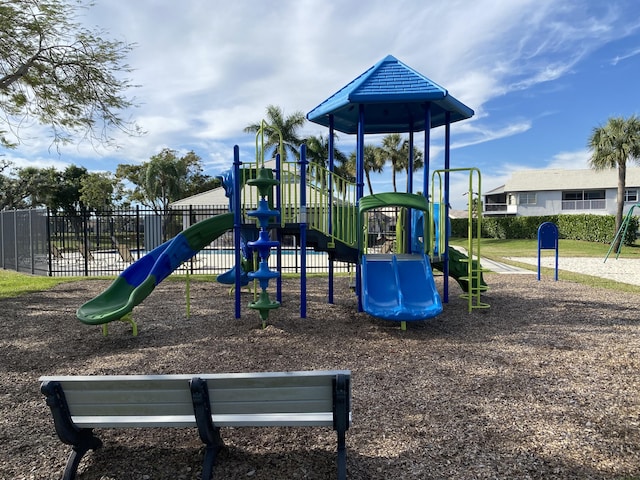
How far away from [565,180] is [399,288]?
47.2m

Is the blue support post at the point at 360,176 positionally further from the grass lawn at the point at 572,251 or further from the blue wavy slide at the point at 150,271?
the grass lawn at the point at 572,251

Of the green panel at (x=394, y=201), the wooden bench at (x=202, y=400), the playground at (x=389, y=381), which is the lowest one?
the playground at (x=389, y=381)

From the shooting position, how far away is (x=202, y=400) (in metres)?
2.43

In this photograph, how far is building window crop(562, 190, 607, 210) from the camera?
4331 centimetres

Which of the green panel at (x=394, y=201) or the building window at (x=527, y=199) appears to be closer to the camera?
the green panel at (x=394, y=201)

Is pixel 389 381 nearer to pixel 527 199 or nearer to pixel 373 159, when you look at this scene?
pixel 373 159

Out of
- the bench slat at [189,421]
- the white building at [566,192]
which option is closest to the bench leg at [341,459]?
the bench slat at [189,421]

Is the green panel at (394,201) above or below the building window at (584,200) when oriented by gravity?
below

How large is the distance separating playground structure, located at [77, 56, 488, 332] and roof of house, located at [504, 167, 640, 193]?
43238 mm

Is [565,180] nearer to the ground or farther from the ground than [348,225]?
farther from the ground

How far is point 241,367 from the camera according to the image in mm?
4785

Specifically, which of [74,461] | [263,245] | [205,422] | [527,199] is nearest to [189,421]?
[205,422]

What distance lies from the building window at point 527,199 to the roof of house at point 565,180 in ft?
2.06

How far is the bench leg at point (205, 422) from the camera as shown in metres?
2.40
